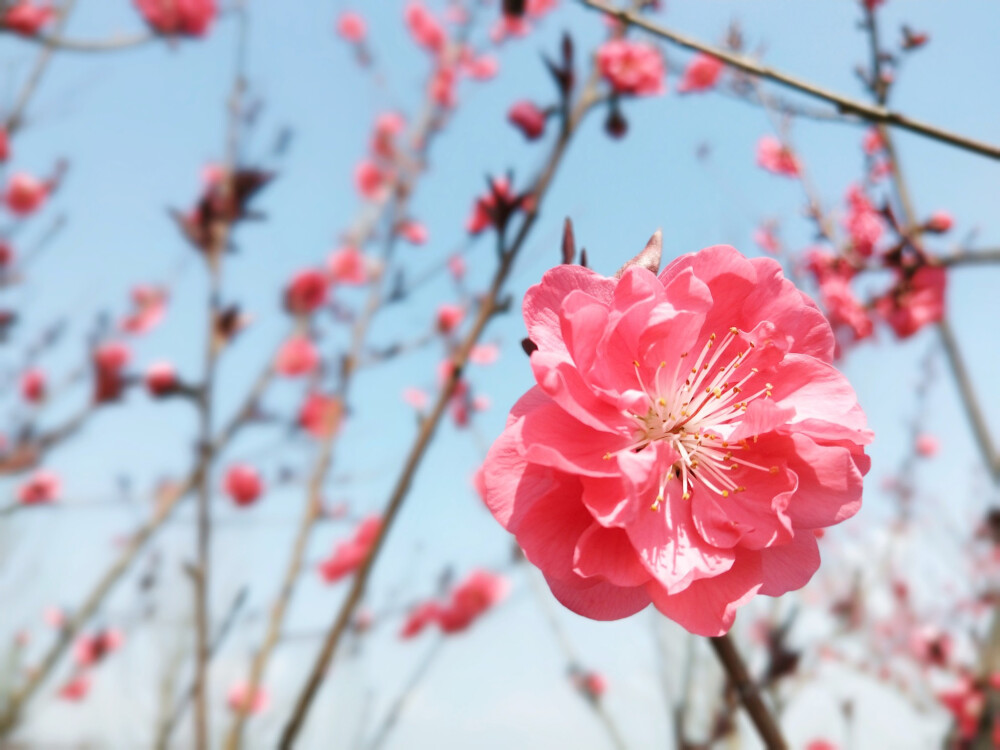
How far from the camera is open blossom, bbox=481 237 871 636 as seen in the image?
2.23ft

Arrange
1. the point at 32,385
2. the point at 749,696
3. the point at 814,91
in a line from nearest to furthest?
the point at 749,696 → the point at 814,91 → the point at 32,385

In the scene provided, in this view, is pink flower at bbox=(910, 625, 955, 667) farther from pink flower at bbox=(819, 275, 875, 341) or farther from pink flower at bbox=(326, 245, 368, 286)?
pink flower at bbox=(326, 245, 368, 286)

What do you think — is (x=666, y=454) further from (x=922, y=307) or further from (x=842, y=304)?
(x=922, y=307)

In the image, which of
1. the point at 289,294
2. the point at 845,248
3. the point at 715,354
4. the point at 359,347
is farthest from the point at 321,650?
the point at 289,294

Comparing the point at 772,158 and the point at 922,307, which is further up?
the point at 772,158

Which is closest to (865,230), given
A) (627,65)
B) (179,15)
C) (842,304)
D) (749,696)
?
(842,304)

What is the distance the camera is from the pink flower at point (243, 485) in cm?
347

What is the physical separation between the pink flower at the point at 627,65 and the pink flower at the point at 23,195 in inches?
154

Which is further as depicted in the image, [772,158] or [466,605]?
[466,605]

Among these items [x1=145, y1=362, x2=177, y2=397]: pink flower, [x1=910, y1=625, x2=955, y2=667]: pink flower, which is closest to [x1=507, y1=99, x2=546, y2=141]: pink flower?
[x1=145, y1=362, x2=177, y2=397]: pink flower

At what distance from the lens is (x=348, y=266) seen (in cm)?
419

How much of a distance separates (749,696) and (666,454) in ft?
0.83

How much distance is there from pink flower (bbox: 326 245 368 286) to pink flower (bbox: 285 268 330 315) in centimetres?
47

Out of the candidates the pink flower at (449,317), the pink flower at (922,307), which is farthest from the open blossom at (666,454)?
the pink flower at (449,317)
